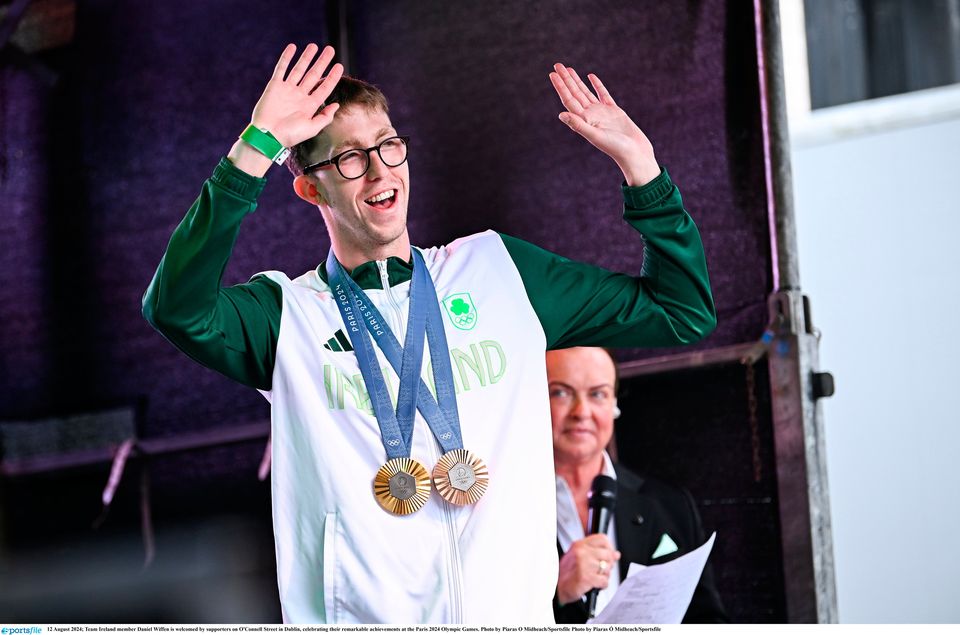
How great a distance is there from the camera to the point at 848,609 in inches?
94.3

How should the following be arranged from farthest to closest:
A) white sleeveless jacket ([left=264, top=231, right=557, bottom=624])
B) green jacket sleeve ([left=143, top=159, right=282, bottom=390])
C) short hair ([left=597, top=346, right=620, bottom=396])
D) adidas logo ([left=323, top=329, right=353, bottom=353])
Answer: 1. short hair ([left=597, top=346, right=620, bottom=396])
2. adidas logo ([left=323, top=329, right=353, bottom=353])
3. white sleeveless jacket ([left=264, top=231, right=557, bottom=624])
4. green jacket sleeve ([left=143, top=159, right=282, bottom=390])

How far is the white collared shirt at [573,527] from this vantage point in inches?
94.8

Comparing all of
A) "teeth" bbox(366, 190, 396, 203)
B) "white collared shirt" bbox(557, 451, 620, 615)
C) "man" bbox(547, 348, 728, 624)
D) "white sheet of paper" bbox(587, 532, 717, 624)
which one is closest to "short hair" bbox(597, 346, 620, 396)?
"man" bbox(547, 348, 728, 624)

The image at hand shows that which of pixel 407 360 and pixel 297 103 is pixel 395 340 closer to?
pixel 407 360

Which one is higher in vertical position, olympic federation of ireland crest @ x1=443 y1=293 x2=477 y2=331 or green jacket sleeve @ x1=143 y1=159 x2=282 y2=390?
green jacket sleeve @ x1=143 y1=159 x2=282 y2=390

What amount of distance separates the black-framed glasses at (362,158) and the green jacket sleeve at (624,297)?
24cm

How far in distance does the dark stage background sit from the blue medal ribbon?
0.81 metres

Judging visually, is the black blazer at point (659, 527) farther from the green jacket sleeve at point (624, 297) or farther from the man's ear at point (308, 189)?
the man's ear at point (308, 189)

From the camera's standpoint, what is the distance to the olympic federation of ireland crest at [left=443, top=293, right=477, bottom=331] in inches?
74.2

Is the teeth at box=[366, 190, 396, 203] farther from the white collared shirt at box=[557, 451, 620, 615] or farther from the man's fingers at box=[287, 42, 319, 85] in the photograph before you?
the white collared shirt at box=[557, 451, 620, 615]

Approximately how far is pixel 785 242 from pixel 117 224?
1752mm

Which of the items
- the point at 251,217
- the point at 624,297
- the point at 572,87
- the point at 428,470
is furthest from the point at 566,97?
the point at 251,217

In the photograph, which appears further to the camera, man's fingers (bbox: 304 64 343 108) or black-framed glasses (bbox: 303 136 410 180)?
black-framed glasses (bbox: 303 136 410 180)

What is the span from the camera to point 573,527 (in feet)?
8.01
